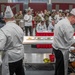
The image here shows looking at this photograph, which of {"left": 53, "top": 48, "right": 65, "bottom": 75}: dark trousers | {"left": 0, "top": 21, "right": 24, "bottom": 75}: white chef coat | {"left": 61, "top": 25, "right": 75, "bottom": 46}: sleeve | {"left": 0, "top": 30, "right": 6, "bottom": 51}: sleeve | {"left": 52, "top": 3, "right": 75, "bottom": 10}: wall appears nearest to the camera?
{"left": 0, "top": 30, "right": 6, "bottom": 51}: sleeve

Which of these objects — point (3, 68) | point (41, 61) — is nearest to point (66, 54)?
point (3, 68)

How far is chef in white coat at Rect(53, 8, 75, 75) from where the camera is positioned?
2.97 meters

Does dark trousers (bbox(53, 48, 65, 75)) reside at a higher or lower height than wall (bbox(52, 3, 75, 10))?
lower

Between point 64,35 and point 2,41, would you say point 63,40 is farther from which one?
point 2,41

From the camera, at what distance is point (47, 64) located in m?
4.30

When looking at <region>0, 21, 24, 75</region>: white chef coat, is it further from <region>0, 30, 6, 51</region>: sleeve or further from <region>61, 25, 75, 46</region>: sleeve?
<region>61, 25, 75, 46</region>: sleeve

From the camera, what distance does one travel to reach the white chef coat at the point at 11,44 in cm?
239

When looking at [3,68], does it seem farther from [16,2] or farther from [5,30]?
[16,2]

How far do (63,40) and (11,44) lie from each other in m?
0.89

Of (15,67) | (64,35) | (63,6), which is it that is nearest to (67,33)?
(64,35)

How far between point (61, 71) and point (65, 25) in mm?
704

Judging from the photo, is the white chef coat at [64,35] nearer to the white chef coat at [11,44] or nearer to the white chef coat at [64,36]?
the white chef coat at [64,36]

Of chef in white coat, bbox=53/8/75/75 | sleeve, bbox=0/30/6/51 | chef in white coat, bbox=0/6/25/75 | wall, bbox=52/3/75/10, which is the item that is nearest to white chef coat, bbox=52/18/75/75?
chef in white coat, bbox=53/8/75/75

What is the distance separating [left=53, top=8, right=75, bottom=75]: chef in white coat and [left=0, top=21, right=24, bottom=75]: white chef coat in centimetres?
67
